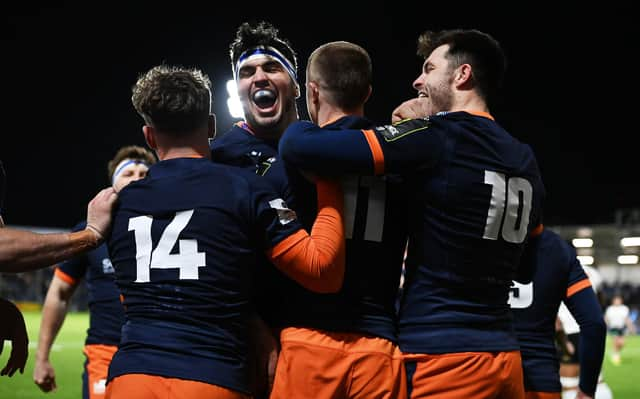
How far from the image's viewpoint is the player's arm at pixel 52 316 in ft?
20.5

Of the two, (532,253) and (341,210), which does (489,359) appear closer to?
(341,210)

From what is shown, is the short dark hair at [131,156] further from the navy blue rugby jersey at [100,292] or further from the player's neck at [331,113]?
the player's neck at [331,113]

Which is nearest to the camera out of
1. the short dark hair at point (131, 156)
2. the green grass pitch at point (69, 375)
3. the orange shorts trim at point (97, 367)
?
the orange shorts trim at point (97, 367)

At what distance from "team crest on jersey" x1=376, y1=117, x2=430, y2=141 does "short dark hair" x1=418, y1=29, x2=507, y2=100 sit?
1.44ft

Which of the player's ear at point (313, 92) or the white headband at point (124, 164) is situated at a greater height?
the player's ear at point (313, 92)

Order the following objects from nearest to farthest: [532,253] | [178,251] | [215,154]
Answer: [178,251]
[215,154]
[532,253]

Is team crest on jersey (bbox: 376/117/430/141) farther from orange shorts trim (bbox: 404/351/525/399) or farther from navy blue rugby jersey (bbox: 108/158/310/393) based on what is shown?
orange shorts trim (bbox: 404/351/525/399)

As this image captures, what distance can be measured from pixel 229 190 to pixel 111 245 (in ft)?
1.98

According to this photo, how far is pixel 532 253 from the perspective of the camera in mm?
4508

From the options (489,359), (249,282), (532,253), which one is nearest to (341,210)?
(249,282)

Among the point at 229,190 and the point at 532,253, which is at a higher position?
the point at 229,190

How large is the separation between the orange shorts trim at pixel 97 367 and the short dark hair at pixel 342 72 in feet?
11.9

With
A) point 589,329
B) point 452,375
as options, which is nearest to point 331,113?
point 452,375

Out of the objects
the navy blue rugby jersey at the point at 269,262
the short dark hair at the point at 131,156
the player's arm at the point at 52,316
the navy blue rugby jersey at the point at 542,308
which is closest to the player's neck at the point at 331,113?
the navy blue rugby jersey at the point at 269,262
